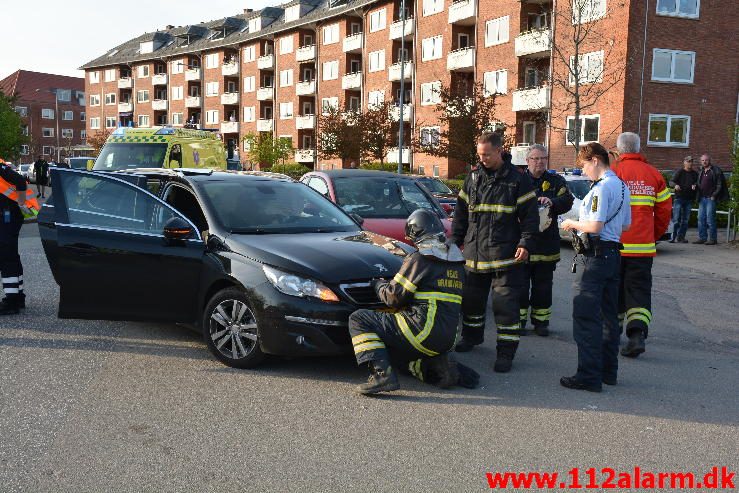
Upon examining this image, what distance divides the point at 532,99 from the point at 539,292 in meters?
28.5

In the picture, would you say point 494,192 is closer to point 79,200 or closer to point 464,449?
point 464,449

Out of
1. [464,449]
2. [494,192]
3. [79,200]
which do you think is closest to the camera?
[464,449]

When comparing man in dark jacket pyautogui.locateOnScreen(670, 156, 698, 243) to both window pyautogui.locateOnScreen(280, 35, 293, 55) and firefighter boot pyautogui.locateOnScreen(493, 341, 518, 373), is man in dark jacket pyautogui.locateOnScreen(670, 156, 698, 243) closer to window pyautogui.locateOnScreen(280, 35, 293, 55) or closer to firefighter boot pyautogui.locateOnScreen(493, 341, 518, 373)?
firefighter boot pyautogui.locateOnScreen(493, 341, 518, 373)

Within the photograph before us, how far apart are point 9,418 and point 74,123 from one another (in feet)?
373

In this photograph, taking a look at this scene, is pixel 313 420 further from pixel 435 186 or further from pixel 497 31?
pixel 497 31

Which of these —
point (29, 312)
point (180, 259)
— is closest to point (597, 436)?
point (180, 259)

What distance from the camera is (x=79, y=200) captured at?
654 centimetres

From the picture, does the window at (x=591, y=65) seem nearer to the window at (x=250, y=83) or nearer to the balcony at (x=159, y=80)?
the window at (x=250, y=83)

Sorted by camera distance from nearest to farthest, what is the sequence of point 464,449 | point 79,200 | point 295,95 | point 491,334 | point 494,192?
point 464,449 → point 494,192 → point 79,200 → point 491,334 → point 295,95

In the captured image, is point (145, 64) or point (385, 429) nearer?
point (385, 429)

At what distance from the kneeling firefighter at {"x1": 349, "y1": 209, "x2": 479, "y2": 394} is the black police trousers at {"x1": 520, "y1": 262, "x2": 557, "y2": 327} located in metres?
2.24

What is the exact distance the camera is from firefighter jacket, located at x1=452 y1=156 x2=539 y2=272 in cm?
606

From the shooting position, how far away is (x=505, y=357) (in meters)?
5.97

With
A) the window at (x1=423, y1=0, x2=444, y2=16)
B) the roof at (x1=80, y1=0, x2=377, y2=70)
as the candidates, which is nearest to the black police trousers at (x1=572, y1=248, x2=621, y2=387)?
the window at (x1=423, y1=0, x2=444, y2=16)
